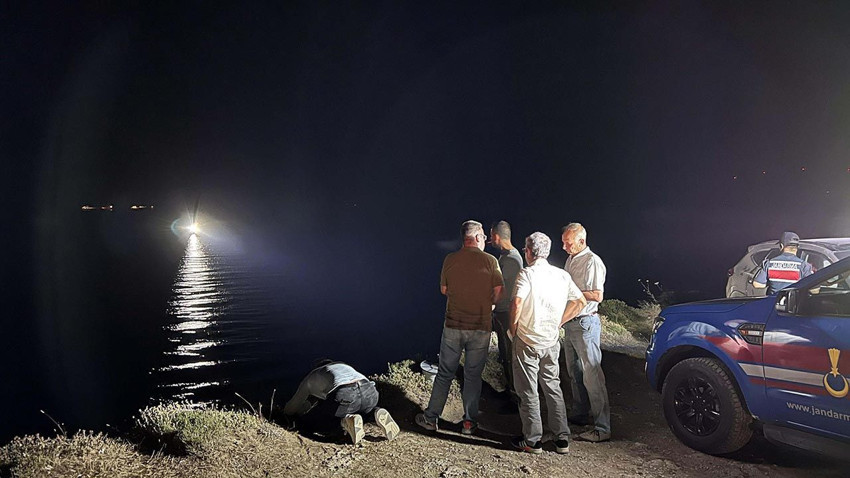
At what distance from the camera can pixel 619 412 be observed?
7.12 metres

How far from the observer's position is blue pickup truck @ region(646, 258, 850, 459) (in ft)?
14.3

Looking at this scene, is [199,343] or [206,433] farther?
[199,343]

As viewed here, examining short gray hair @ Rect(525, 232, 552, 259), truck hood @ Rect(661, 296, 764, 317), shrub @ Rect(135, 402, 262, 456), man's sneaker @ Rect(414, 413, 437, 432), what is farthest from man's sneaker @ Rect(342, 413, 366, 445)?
truck hood @ Rect(661, 296, 764, 317)

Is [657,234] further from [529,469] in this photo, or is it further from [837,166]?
[529,469]

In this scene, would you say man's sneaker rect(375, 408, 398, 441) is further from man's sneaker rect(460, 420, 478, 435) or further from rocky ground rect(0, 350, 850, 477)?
man's sneaker rect(460, 420, 478, 435)

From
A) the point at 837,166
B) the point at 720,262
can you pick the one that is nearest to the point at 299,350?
the point at 720,262

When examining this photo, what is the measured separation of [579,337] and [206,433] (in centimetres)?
381

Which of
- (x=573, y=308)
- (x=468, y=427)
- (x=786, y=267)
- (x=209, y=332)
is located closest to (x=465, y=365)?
(x=468, y=427)

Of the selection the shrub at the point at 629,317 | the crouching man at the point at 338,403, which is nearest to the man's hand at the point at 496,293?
the crouching man at the point at 338,403

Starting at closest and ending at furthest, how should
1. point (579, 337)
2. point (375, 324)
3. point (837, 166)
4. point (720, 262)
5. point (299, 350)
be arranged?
point (579, 337) < point (299, 350) < point (375, 324) < point (720, 262) < point (837, 166)

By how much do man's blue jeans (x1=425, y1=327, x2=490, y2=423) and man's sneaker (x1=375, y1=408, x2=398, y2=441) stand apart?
46cm

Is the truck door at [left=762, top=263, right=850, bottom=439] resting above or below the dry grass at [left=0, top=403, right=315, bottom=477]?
above

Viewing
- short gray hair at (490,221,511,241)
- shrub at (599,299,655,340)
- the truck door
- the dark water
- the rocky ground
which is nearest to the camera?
the truck door

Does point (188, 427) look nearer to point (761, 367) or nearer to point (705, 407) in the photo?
point (705, 407)
